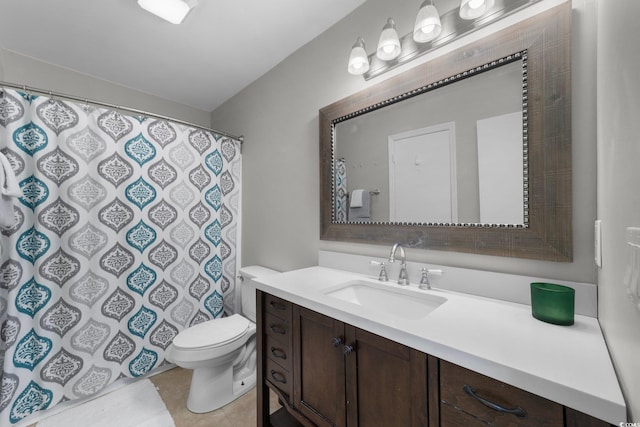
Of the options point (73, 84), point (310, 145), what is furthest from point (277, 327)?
point (73, 84)

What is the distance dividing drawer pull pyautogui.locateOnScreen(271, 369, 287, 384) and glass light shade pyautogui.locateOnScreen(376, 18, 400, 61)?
1615 mm

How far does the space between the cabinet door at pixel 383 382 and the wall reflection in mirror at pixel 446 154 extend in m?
0.63

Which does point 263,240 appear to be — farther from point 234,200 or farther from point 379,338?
point 379,338

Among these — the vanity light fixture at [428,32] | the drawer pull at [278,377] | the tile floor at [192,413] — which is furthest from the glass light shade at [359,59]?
the tile floor at [192,413]

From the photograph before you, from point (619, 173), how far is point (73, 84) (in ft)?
10.8

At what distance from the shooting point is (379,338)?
0.80m

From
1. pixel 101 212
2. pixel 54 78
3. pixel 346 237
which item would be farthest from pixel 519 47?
pixel 54 78

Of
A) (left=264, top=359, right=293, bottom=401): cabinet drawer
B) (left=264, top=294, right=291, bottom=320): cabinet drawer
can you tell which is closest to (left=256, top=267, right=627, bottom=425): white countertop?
(left=264, top=294, right=291, bottom=320): cabinet drawer

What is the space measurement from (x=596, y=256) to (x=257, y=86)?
2.40 meters

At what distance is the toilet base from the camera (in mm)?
1531

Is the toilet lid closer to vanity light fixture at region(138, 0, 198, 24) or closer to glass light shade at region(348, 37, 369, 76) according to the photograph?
glass light shade at region(348, 37, 369, 76)

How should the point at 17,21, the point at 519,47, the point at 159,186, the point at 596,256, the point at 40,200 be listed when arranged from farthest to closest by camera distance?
the point at 159,186 → the point at 17,21 → the point at 40,200 → the point at 519,47 → the point at 596,256

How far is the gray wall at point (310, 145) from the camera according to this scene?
2.71 feet

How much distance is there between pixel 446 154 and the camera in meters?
1.13
